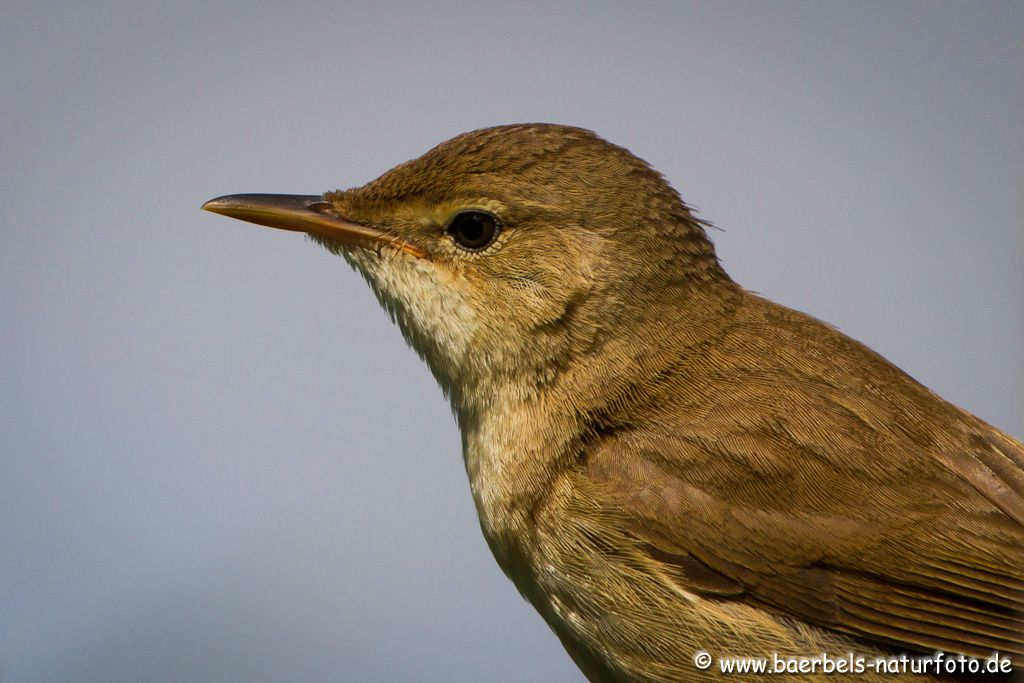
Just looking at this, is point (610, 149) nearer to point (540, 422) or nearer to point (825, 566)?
point (540, 422)

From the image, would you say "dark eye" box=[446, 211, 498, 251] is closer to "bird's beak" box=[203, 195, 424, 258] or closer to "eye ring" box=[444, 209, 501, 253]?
"eye ring" box=[444, 209, 501, 253]

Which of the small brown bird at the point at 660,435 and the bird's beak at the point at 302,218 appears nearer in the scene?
the small brown bird at the point at 660,435

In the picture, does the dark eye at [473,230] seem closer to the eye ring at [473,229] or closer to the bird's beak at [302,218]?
the eye ring at [473,229]

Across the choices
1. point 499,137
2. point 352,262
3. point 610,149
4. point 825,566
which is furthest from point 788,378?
point 352,262

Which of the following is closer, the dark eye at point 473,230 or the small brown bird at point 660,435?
the small brown bird at point 660,435

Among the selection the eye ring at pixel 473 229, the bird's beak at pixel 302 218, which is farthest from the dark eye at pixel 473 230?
the bird's beak at pixel 302 218

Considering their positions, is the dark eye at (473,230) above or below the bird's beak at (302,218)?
above

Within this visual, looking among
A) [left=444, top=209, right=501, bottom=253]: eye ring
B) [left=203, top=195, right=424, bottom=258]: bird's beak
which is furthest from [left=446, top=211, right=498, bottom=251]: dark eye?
[left=203, top=195, right=424, bottom=258]: bird's beak
